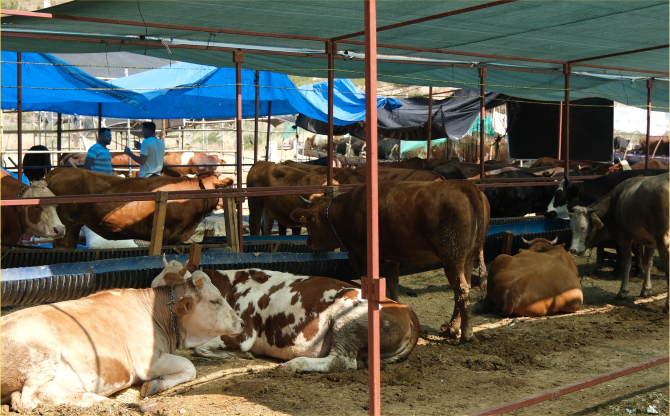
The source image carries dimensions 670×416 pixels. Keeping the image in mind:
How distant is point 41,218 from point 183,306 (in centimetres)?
414

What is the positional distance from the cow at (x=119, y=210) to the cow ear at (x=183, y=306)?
11.4 ft

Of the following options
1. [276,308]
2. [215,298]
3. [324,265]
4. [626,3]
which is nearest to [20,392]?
[215,298]

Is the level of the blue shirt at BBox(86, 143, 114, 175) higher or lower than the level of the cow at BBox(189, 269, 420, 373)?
higher

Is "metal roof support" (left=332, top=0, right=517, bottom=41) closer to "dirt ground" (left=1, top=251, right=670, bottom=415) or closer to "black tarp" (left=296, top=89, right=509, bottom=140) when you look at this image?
"dirt ground" (left=1, top=251, right=670, bottom=415)

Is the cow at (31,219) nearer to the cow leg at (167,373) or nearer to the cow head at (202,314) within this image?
the cow head at (202,314)

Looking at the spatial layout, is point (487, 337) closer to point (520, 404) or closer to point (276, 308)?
point (276, 308)

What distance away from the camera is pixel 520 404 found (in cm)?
334

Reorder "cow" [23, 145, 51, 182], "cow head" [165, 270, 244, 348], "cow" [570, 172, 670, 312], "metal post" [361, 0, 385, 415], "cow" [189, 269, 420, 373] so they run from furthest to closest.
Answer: "cow" [23, 145, 51, 182], "cow" [570, 172, 670, 312], "cow" [189, 269, 420, 373], "cow head" [165, 270, 244, 348], "metal post" [361, 0, 385, 415]

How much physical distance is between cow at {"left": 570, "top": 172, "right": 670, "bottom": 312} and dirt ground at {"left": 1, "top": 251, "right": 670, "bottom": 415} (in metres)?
1.05

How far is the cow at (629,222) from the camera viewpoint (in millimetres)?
7352

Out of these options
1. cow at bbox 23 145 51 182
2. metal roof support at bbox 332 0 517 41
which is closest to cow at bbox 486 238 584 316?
metal roof support at bbox 332 0 517 41

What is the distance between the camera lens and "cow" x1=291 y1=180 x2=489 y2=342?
592cm

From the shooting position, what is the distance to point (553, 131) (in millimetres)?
18516

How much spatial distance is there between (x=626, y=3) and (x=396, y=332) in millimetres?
3672
